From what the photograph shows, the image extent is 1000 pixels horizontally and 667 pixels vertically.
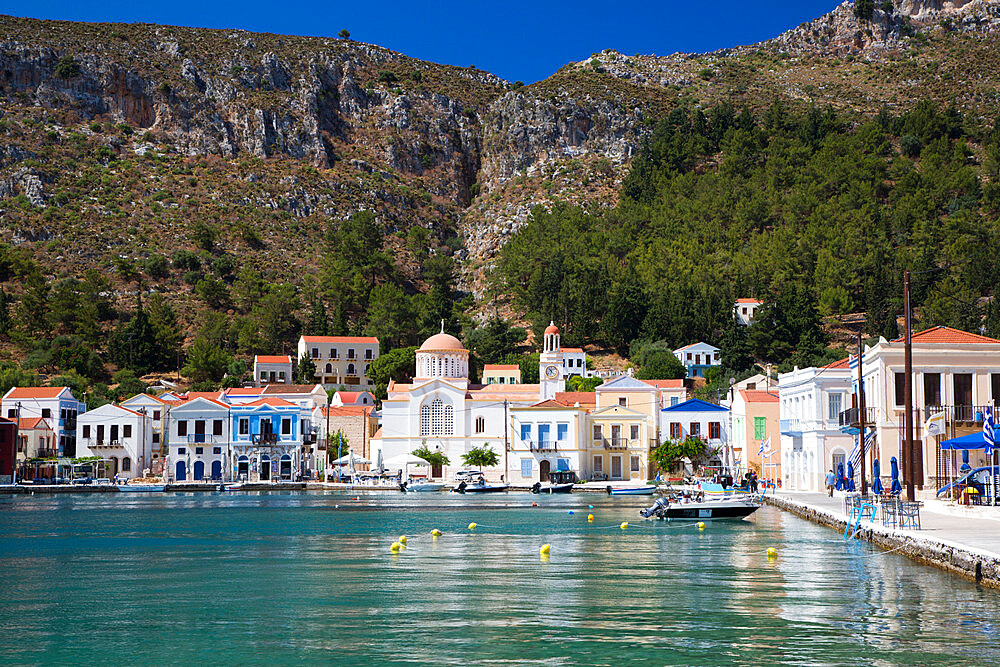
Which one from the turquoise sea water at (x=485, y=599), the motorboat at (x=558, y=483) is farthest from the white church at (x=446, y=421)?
the turquoise sea water at (x=485, y=599)

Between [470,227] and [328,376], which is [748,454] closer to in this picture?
[328,376]

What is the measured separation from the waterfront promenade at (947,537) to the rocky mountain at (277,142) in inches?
4872

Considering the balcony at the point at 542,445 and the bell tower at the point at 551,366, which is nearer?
the balcony at the point at 542,445

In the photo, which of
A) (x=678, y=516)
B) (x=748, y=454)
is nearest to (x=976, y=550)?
(x=678, y=516)

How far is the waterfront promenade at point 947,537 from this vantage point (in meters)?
21.4

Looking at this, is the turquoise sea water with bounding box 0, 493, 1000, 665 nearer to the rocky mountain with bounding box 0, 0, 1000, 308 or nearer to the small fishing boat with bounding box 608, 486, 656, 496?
the small fishing boat with bounding box 608, 486, 656, 496

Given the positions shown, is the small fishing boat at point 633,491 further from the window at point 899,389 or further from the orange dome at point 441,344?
the orange dome at point 441,344

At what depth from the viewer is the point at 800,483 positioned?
2296 inches

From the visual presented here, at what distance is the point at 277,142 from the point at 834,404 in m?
141

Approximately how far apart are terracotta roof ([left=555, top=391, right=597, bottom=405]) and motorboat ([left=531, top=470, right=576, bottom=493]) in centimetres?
748

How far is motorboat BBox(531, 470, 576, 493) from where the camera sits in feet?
237

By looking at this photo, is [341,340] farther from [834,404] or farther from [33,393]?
[834,404]

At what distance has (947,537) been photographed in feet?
82.7

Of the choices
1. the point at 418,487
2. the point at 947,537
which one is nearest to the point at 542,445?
the point at 418,487
